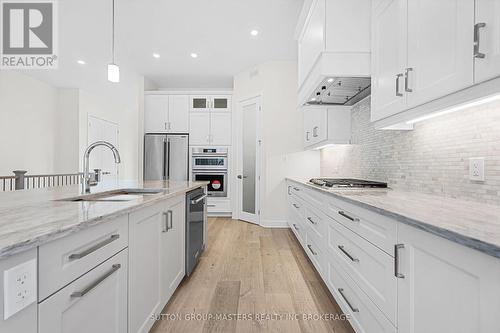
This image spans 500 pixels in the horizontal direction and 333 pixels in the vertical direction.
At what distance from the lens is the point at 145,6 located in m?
3.34

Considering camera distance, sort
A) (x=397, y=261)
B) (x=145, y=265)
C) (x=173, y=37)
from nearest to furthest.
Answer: (x=397, y=261) → (x=145, y=265) → (x=173, y=37)

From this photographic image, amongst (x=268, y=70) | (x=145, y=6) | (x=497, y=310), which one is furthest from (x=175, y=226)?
(x=268, y=70)

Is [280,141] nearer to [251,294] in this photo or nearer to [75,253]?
[251,294]

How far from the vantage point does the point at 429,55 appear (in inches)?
53.3

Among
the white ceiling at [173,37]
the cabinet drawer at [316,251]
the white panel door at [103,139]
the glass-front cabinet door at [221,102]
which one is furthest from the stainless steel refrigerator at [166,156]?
the cabinet drawer at [316,251]

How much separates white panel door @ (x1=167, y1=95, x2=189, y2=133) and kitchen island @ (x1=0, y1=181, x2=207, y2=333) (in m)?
4.26

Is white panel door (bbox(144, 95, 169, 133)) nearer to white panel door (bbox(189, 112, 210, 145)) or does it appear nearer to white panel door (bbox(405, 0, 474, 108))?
white panel door (bbox(189, 112, 210, 145))

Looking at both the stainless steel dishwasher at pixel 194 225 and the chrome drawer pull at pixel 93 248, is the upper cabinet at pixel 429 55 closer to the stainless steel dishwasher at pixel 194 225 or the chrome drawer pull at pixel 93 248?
the chrome drawer pull at pixel 93 248

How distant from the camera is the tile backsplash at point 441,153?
4.45 feet

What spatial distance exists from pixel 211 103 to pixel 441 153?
485 cm

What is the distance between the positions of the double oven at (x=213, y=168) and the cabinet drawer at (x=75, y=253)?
453cm

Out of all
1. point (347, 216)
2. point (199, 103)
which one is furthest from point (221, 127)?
point (347, 216)

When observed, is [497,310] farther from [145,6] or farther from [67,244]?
[145,6]

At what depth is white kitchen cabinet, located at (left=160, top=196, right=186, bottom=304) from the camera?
74.1 inches
